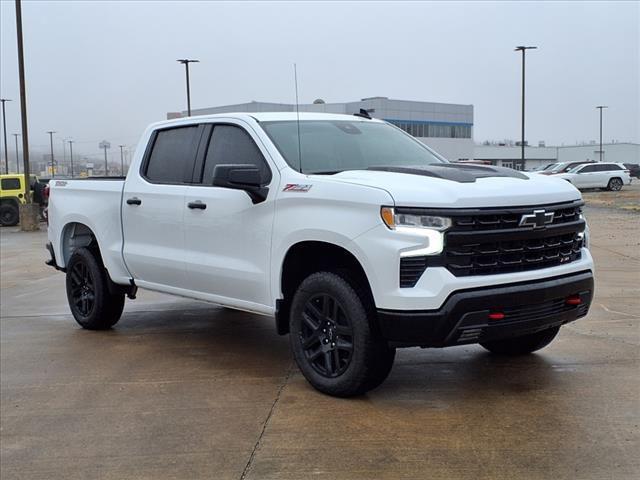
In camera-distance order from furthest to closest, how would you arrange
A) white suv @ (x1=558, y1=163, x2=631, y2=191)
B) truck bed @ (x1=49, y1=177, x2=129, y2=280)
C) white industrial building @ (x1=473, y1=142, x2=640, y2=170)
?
white industrial building @ (x1=473, y1=142, x2=640, y2=170), white suv @ (x1=558, y1=163, x2=631, y2=191), truck bed @ (x1=49, y1=177, x2=129, y2=280)

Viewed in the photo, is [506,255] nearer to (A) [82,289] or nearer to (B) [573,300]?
(B) [573,300]

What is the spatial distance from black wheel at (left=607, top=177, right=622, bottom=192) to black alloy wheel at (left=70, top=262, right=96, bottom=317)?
3441 cm

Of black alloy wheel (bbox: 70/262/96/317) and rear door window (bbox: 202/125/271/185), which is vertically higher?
rear door window (bbox: 202/125/271/185)

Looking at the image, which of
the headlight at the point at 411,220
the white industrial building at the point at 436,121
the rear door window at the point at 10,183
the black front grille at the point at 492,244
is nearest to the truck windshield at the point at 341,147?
the headlight at the point at 411,220

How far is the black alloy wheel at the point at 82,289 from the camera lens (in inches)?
282

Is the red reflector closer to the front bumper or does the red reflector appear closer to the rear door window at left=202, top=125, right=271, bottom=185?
the front bumper

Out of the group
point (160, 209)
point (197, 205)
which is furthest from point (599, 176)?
point (197, 205)

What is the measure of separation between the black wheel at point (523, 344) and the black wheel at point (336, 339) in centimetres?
144

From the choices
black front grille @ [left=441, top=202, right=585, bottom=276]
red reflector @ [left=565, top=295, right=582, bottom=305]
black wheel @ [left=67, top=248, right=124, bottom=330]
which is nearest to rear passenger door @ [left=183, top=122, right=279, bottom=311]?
black front grille @ [left=441, top=202, right=585, bottom=276]

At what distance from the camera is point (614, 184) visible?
36.9 metres

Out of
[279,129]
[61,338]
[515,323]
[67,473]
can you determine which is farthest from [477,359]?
[61,338]

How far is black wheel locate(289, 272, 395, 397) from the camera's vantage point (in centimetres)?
439

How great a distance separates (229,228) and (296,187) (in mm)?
796

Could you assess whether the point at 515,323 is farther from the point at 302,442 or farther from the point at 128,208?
the point at 128,208
